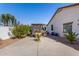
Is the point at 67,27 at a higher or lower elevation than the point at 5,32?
higher

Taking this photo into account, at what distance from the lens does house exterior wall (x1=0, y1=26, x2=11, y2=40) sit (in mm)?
11734

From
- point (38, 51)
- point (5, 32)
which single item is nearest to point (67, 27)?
point (5, 32)

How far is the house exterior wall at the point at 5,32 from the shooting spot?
11734 mm

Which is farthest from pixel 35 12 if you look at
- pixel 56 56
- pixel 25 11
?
pixel 56 56

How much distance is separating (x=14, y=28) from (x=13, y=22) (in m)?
0.67

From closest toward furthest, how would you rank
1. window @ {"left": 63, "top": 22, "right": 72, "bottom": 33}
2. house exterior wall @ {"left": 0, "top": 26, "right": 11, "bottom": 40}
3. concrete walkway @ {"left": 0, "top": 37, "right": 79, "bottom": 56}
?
concrete walkway @ {"left": 0, "top": 37, "right": 79, "bottom": 56} → house exterior wall @ {"left": 0, "top": 26, "right": 11, "bottom": 40} → window @ {"left": 63, "top": 22, "right": 72, "bottom": 33}

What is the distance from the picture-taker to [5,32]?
12.5 metres

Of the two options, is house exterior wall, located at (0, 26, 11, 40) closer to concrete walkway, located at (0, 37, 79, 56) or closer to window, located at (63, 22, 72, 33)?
concrete walkway, located at (0, 37, 79, 56)

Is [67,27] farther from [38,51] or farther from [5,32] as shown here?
[38,51]

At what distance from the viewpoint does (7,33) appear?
1299cm

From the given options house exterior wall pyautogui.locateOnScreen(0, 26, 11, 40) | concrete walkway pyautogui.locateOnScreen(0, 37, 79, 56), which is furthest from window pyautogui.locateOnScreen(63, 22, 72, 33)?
house exterior wall pyautogui.locateOnScreen(0, 26, 11, 40)

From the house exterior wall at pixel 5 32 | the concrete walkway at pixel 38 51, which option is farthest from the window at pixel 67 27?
the house exterior wall at pixel 5 32

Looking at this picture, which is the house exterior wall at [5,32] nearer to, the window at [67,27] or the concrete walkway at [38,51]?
the concrete walkway at [38,51]

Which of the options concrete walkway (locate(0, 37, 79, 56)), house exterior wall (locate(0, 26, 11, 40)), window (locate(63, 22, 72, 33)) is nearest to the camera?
concrete walkway (locate(0, 37, 79, 56))
